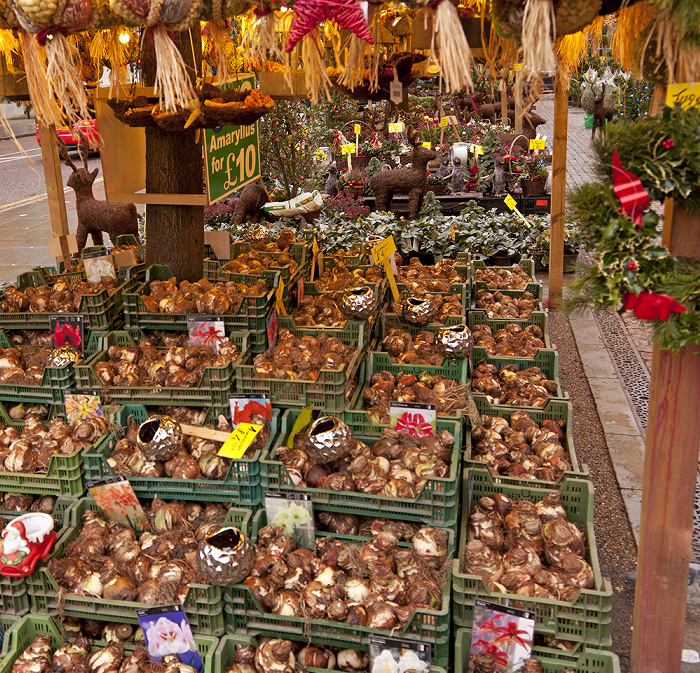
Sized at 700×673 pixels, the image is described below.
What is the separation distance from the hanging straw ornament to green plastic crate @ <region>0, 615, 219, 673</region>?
1.94 m

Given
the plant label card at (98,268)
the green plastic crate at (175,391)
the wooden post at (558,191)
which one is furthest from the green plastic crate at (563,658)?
the wooden post at (558,191)

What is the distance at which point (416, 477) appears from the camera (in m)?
2.73

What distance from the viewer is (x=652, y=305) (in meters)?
1.88

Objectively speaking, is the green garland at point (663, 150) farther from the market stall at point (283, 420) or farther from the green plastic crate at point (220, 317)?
the green plastic crate at point (220, 317)

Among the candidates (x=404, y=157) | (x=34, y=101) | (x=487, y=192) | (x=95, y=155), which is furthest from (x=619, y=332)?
(x=95, y=155)

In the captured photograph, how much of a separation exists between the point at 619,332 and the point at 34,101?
5.82 metres

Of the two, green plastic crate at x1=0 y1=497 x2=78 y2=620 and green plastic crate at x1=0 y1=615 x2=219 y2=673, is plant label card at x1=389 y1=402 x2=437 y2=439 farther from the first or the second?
green plastic crate at x1=0 y1=497 x2=78 y2=620

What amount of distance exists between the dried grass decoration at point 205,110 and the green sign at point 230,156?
40 cm

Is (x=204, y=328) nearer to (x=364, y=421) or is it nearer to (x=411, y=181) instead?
(x=364, y=421)

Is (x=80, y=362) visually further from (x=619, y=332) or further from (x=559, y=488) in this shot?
(x=619, y=332)

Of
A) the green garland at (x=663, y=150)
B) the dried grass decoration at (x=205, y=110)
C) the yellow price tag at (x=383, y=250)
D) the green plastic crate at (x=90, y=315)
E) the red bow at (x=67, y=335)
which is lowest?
the red bow at (x=67, y=335)

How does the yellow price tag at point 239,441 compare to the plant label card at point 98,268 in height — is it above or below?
below

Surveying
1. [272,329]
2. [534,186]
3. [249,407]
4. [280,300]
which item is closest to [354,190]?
[534,186]

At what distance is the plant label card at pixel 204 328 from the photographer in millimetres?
3557
